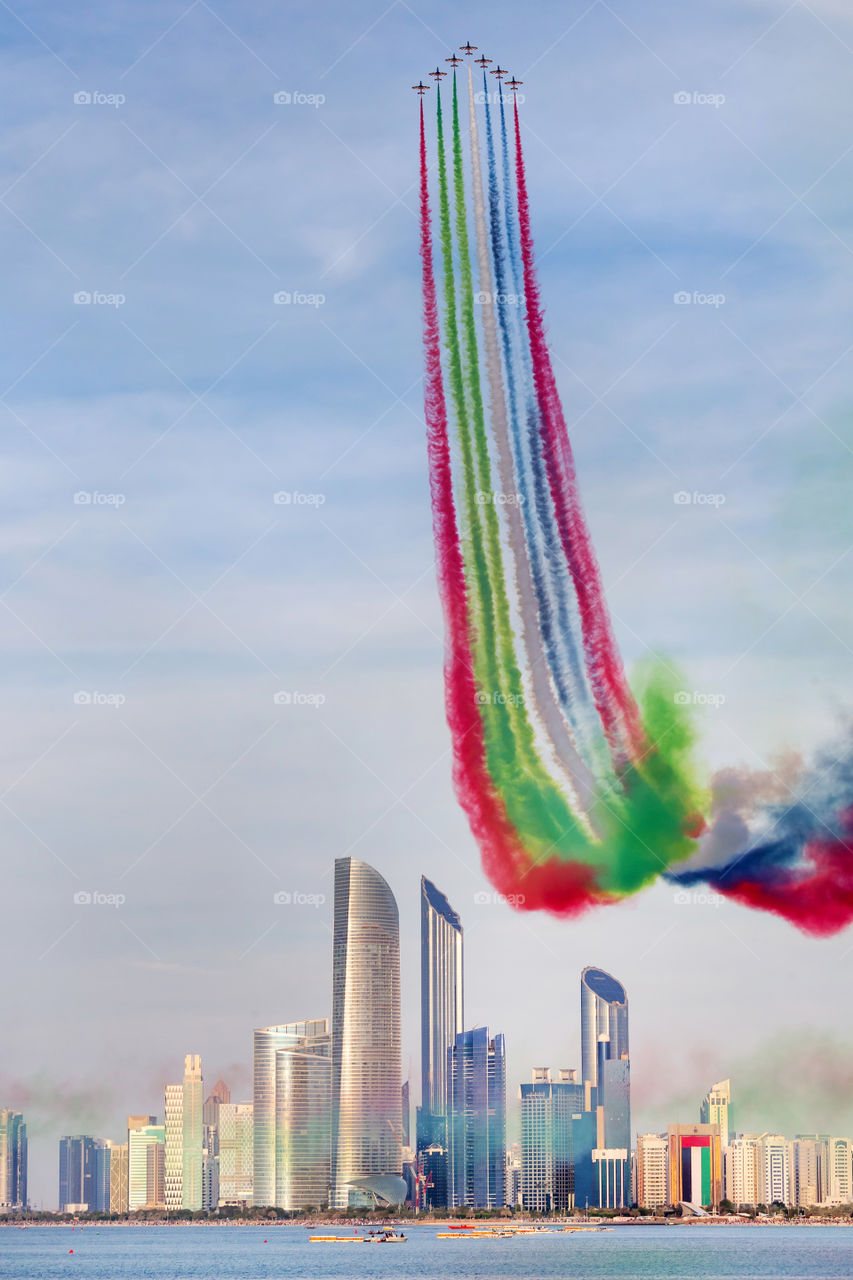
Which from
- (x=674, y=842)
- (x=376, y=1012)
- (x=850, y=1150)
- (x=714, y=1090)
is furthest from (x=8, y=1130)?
(x=674, y=842)

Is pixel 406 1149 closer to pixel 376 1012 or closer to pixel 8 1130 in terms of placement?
pixel 376 1012

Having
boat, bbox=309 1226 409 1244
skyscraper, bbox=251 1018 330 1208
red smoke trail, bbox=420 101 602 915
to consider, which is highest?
red smoke trail, bbox=420 101 602 915

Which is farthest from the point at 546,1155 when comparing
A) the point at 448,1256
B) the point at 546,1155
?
Result: the point at 448,1256

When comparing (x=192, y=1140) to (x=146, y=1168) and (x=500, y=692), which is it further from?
(x=500, y=692)

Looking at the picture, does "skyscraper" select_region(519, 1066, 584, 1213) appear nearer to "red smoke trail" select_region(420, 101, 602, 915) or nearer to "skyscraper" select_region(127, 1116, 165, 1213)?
"skyscraper" select_region(127, 1116, 165, 1213)

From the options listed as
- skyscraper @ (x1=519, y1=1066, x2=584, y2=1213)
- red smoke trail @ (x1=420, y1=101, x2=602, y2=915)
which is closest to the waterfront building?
skyscraper @ (x1=519, y1=1066, x2=584, y2=1213)
